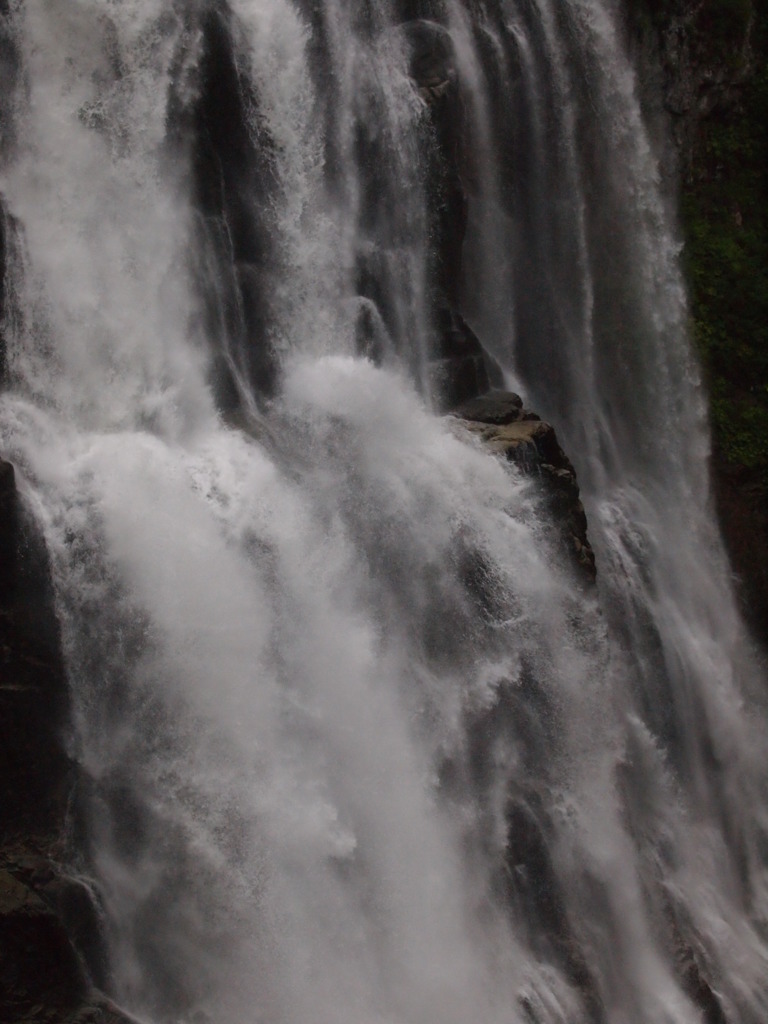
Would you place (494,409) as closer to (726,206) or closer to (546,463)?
(546,463)

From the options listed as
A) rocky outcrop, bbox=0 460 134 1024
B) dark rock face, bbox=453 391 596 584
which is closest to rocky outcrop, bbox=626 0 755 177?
dark rock face, bbox=453 391 596 584

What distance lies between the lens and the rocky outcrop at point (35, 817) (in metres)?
10.6

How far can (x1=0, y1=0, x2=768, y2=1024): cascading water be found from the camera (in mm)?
11812

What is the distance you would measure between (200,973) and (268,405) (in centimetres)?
574

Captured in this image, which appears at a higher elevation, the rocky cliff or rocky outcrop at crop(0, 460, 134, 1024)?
the rocky cliff

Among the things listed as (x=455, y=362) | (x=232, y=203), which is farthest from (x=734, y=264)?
(x=232, y=203)

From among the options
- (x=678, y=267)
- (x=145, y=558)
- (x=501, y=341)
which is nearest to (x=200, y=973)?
(x=145, y=558)

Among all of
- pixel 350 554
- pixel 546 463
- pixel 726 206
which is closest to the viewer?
pixel 350 554

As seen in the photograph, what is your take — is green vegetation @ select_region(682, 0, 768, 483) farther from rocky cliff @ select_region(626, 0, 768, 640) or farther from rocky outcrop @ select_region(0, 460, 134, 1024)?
rocky outcrop @ select_region(0, 460, 134, 1024)

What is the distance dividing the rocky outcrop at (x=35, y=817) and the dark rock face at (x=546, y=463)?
5218mm

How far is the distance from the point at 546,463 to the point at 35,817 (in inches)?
258

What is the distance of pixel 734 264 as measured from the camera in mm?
19938

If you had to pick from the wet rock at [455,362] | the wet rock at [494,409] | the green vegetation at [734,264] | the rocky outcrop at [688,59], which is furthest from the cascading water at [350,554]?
the green vegetation at [734,264]

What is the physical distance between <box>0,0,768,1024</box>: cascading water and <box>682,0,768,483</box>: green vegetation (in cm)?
213
